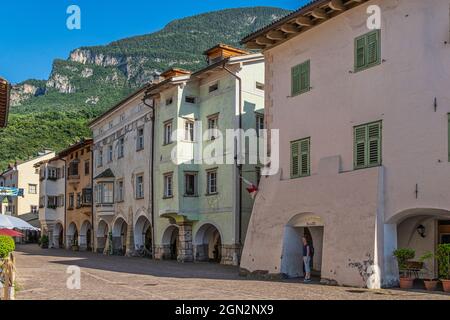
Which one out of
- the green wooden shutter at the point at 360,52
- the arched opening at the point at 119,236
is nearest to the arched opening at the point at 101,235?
the arched opening at the point at 119,236

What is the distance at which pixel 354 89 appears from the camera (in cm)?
1911

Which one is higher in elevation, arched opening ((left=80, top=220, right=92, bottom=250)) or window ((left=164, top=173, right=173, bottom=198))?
window ((left=164, top=173, right=173, bottom=198))

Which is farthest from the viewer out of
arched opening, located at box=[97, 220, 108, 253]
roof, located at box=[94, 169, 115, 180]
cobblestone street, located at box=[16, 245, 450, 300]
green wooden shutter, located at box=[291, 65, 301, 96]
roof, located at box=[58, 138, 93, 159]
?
roof, located at box=[58, 138, 93, 159]

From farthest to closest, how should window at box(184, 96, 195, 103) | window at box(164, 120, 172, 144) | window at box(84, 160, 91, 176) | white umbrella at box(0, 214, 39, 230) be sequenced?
window at box(84, 160, 91, 176)
window at box(164, 120, 172, 144)
window at box(184, 96, 195, 103)
white umbrella at box(0, 214, 39, 230)

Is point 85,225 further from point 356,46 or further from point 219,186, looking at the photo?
point 356,46

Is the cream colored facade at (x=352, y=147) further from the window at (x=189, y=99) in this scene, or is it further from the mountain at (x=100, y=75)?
the mountain at (x=100, y=75)

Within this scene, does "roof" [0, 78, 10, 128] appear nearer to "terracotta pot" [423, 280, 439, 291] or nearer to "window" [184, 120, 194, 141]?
"terracotta pot" [423, 280, 439, 291]

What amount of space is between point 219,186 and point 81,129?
227 feet

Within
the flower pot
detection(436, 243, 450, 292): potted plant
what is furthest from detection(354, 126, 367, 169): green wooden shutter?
the flower pot

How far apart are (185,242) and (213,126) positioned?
6.58m

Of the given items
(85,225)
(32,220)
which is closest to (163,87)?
(85,225)

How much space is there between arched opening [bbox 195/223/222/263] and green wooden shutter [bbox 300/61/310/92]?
517 inches

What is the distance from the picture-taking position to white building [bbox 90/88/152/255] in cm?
3778

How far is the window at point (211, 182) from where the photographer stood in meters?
31.7
